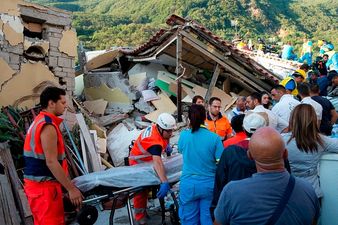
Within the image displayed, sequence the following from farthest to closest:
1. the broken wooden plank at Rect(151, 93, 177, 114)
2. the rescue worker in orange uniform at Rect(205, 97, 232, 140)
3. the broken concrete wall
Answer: the broken wooden plank at Rect(151, 93, 177, 114) < the broken concrete wall < the rescue worker in orange uniform at Rect(205, 97, 232, 140)

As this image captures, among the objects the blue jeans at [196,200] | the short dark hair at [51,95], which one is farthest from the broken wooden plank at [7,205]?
the blue jeans at [196,200]

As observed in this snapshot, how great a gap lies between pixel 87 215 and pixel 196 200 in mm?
1106

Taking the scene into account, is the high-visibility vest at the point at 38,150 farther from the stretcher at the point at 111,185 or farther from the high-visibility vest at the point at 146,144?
the high-visibility vest at the point at 146,144

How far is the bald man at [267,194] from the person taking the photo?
6.45ft

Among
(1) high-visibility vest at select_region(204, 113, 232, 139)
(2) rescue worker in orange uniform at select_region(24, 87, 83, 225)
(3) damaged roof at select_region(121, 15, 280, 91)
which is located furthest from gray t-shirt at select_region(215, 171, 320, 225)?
(3) damaged roof at select_region(121, 15, 280, 91)

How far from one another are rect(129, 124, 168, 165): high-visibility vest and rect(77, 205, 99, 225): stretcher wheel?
1.04 m

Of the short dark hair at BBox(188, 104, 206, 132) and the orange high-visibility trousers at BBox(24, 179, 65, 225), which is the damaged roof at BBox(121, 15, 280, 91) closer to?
the short dark hair at BBox(188, 104, 206, 132)

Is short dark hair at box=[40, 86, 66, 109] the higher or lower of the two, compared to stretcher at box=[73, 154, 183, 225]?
higher

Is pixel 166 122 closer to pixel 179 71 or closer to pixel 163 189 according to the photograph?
pixel 163 189

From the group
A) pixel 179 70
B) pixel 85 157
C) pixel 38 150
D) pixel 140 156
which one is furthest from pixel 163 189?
pixel 179 70

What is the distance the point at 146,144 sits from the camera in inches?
178

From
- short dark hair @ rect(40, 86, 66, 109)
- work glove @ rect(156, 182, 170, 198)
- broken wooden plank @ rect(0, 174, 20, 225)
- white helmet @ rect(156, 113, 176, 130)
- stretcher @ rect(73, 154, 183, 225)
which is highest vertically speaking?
short dark hair @ rect(40, 86, 66, 109)

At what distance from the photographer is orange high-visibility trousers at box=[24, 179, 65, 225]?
3588 mm

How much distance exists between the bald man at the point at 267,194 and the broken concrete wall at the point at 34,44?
22.0ft
